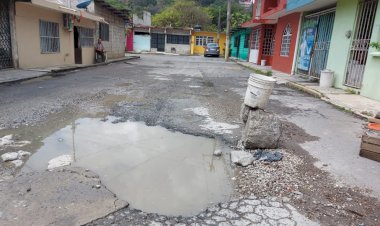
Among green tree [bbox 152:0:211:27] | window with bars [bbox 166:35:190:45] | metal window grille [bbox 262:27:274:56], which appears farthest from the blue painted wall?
green tree [bbox 152:0:211:27]

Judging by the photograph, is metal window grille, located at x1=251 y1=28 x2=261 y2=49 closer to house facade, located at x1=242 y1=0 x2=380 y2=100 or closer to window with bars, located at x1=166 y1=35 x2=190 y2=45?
house facade, located at x1=242 y1=0 x2=380 y2=100

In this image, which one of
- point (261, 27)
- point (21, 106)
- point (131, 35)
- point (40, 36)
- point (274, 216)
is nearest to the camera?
point (274, 216)

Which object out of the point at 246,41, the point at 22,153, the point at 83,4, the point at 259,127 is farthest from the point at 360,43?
the point at 246,41

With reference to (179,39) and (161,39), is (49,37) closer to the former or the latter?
Result: (161,39)

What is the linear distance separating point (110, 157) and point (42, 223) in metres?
1.57

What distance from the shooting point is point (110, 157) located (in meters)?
4.12

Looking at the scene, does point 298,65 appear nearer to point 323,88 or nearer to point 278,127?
point 323,88

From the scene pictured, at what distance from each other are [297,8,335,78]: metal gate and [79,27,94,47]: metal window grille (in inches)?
470

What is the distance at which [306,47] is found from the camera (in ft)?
47.8

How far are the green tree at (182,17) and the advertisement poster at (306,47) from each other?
39.3 metres

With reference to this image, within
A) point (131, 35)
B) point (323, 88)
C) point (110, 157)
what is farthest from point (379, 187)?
point (131, 35)

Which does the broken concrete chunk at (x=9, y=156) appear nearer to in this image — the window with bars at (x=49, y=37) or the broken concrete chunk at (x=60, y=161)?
the broken concrete chunk at (x=60, y=161)

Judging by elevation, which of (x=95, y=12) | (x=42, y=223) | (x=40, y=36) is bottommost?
(x=42, y=223)

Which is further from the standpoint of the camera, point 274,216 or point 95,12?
point 95,12
